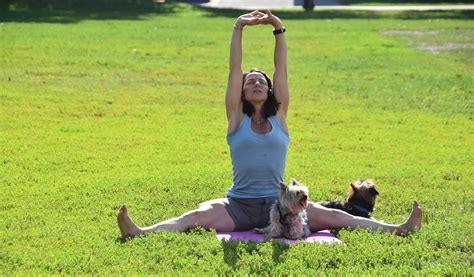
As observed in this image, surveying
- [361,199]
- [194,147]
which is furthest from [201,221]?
[194,147]

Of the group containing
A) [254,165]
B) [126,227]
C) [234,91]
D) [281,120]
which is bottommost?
[126,227]

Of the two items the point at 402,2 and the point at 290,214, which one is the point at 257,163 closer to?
the point at 290,214

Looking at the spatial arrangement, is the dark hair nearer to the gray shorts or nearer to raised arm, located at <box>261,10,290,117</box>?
raised arm, located at <box>261,10,290,117</box>

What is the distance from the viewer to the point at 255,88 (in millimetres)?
7809

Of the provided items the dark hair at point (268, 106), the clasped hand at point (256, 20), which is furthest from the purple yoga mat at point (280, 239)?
the clasped hand at point (256, 20)

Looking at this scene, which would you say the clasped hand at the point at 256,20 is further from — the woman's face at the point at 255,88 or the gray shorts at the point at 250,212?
the gray shorts at the point at 250,212

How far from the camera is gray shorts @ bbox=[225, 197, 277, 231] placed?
763 centimetres

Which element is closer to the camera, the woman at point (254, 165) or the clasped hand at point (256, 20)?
the woman at point (254, 165)

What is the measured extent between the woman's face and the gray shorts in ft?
2.68

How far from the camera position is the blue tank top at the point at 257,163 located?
771cm

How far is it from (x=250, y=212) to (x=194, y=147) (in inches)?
157

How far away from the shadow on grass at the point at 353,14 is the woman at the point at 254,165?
2729cm

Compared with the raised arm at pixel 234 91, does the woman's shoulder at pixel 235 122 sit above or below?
below

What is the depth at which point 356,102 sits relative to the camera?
15367mm
